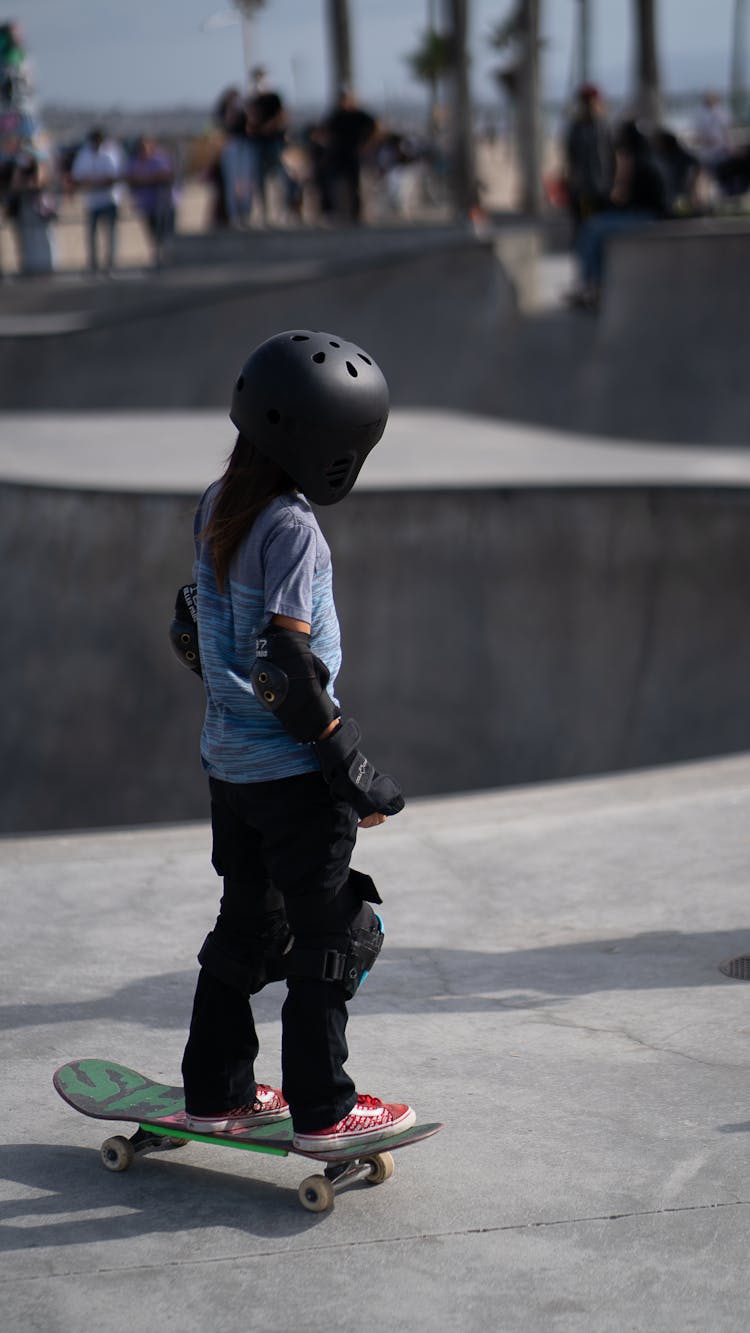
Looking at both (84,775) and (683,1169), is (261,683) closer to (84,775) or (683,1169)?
(683,1169)

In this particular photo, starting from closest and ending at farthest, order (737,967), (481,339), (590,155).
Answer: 1. (737,967)
2. (590,155)
3. (481,339)

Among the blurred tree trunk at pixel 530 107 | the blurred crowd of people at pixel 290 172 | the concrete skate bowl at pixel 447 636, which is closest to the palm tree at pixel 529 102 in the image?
the blurred tree trunk at pixel 530 107

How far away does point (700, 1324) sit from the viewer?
2582 mm

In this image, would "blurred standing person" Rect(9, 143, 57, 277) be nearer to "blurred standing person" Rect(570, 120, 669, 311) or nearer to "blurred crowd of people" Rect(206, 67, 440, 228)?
"blurred crowd of people" Rect(206, 67, 440, 228)

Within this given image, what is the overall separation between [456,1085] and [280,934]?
72cm

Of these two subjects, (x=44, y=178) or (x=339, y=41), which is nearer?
(x=44, y=178)

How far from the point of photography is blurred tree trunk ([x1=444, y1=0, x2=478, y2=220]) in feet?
89.6

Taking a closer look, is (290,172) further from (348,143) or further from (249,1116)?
(249,1116)

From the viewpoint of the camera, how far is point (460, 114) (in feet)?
90.7

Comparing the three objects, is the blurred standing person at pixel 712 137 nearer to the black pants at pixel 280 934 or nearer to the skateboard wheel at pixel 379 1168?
the black pants at pixel 280 934

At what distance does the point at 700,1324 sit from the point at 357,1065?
4.11 feet

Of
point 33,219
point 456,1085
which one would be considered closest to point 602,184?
point 33,219

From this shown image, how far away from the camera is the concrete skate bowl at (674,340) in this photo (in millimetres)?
14016

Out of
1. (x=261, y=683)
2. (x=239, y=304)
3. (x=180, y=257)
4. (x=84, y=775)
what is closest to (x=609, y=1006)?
(x=261, y=683)
